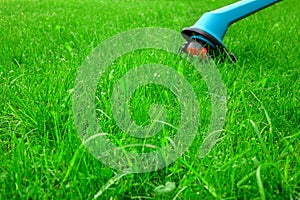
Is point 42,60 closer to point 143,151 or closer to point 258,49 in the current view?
point 143,151

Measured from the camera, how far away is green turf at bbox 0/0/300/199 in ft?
3.13

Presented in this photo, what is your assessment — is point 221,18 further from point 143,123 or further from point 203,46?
point 143,123

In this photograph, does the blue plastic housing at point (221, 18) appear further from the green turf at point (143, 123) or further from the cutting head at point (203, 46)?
the green turf at point (143, 123)

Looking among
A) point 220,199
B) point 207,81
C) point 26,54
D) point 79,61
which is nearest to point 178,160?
point 220,199

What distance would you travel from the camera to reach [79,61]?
1.89 metres

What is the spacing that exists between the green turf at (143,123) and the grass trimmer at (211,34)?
0.34 feet

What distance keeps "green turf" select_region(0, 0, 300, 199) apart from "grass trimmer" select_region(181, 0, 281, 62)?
105mm

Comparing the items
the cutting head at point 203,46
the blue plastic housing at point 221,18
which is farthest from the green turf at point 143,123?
the blue plastic housing at point 221,18

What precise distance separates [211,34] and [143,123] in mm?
882

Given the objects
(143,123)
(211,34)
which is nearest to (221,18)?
(211,34)

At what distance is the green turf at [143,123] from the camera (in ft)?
3.13

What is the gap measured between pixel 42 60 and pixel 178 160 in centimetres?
117

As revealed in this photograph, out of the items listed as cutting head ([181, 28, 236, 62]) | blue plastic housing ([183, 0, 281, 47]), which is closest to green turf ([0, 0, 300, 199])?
cutting head ([181, 28, 236, 62])

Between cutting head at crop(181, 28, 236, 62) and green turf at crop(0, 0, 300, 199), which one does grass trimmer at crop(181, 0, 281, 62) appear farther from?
green turf at crop(0, 0, 300, 199)
